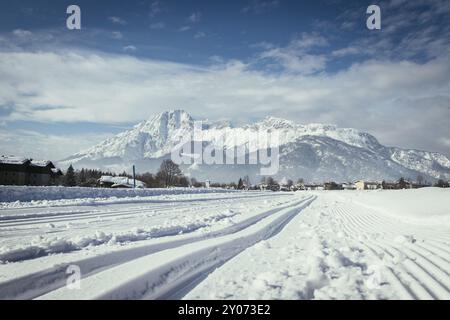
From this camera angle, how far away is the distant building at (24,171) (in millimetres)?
68375

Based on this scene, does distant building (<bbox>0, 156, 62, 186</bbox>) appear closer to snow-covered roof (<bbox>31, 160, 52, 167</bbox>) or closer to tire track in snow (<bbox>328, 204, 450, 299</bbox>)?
snow-covered roof (<bbox>31, 160, 52, 167</bbox>)

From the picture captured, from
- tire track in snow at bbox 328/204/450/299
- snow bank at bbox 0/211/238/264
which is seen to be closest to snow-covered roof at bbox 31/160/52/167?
snow bank at bbox 0/211/238/264

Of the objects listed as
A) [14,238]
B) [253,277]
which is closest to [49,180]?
[14,238]

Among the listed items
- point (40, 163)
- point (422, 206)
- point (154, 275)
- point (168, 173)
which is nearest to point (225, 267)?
point (154, 275)

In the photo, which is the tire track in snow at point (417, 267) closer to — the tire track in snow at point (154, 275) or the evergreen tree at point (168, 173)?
the tire track in snow at point (154, 275)

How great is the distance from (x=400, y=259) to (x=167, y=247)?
177 inches

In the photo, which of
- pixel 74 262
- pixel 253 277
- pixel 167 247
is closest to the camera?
pixel 253 277

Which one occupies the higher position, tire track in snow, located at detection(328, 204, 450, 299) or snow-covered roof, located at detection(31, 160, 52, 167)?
snow-covered roof, located at detection(31, 160, 52, 167)

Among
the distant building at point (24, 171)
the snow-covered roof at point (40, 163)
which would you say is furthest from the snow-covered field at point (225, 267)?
the snow-covered roof at point (40, 163)

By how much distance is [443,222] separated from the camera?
38.4 ft

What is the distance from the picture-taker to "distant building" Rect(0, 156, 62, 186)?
6838 cm

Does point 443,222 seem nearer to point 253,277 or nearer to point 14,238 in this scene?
point 253,277

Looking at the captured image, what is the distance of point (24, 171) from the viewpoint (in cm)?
7094
